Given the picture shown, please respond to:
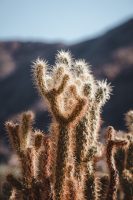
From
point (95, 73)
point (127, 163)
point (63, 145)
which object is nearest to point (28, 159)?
point (63, 145)

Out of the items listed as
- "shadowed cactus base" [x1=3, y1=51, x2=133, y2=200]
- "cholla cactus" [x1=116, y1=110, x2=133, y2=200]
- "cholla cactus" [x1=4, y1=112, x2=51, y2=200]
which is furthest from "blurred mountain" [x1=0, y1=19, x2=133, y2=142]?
"cholla cactus" [x1=4, y1=112, x2=51, y2=200]

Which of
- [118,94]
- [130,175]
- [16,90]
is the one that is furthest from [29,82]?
[130,175]

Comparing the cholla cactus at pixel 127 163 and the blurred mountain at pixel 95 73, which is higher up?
the blurred mountain at pixel 95 73

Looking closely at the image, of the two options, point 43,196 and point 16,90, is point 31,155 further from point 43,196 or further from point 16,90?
point 16,90

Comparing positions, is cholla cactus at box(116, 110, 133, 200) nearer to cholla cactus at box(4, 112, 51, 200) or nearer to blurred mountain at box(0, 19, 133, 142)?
cholla cactus at box(4, 112, 51, 200)

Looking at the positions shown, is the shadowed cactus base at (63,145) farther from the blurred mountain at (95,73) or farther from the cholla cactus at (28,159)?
the blurred mountain at (95,73)

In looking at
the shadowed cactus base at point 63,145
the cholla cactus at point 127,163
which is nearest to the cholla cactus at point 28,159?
the shadowed cactus base at point 63,145
